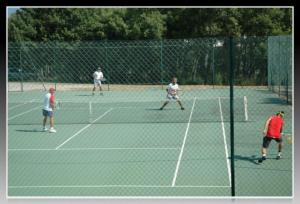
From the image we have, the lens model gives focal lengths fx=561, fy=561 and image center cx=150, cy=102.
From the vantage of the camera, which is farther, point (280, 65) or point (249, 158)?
point (280, 65)

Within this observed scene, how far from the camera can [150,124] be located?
16.7m

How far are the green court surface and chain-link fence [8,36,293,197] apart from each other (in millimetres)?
A: 22

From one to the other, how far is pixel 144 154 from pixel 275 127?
2.78 metres

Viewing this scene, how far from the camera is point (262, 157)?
10742mm

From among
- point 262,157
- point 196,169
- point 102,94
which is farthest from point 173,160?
point 102,94

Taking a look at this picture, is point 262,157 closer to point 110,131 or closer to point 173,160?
point 173,160

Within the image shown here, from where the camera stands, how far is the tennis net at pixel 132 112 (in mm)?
17703

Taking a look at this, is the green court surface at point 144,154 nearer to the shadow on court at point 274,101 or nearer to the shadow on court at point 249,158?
the shadow on court at point 249,158

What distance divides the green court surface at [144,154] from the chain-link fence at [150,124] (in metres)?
0.02

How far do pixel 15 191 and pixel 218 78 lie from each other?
18.5 metres

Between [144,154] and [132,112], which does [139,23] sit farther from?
[144,154]

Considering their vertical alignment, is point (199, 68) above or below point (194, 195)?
above

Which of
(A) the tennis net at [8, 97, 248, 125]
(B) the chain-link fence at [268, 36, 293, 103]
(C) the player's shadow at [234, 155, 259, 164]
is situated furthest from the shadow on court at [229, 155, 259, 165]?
(B) the chain-link fence at [268, 36, 293, 103]

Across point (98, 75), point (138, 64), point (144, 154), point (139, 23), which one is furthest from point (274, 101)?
point (139, 23)
